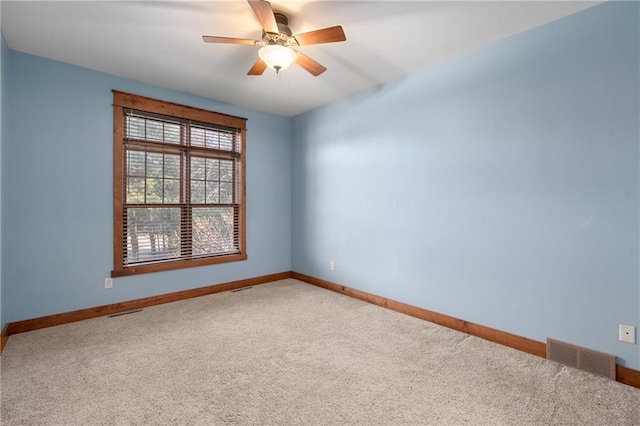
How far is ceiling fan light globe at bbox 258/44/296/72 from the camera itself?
2.32m

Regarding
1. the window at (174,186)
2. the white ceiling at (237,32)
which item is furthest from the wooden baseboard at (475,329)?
the white ceiling at (237,32)

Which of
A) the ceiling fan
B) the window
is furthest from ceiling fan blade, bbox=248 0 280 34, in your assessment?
the window

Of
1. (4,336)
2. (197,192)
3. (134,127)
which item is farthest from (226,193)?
(4,336)

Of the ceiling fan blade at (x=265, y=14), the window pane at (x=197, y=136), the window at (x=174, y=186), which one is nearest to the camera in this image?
the ceiling fan blade at (x=265, y=14)

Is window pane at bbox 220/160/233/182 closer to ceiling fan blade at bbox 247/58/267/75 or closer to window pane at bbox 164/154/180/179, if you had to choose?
window pane at bbox 164/154/180/179

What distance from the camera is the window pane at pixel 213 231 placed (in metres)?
4.08

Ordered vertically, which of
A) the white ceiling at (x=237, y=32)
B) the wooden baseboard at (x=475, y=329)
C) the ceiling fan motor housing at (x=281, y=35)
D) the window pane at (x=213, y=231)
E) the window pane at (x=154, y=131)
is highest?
the white ceiling at (x=237, y=32)

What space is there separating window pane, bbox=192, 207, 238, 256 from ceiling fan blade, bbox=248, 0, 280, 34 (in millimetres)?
2632

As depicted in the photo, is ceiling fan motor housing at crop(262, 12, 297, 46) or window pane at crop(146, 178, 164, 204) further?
window pane at crop(146, 178, 164, 204)

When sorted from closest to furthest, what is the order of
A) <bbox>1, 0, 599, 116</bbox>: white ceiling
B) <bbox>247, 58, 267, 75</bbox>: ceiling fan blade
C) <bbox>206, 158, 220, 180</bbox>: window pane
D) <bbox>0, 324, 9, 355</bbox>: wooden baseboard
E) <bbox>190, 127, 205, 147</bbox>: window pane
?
<bbox>1, 0, 599, 116</bbox>: white ceiling
<bbox>0, 324, 9, 355</bbox>: wooden baseboard
<bbox>247, 58, 267, 75</bbox>: ceiling fan blade
<bbox>190, 127, 205, 147</bbox>: window pane
<bbox>206, 158, 220, 180</bbox>: window pane

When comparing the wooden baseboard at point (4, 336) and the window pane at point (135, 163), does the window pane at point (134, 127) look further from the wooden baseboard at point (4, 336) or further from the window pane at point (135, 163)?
the wooden baseboard at point (4, 336)

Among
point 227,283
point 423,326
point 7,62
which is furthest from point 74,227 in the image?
point 423,326

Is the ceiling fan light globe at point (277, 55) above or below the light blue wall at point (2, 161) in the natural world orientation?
above

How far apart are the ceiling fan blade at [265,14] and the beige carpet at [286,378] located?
2451 mm
